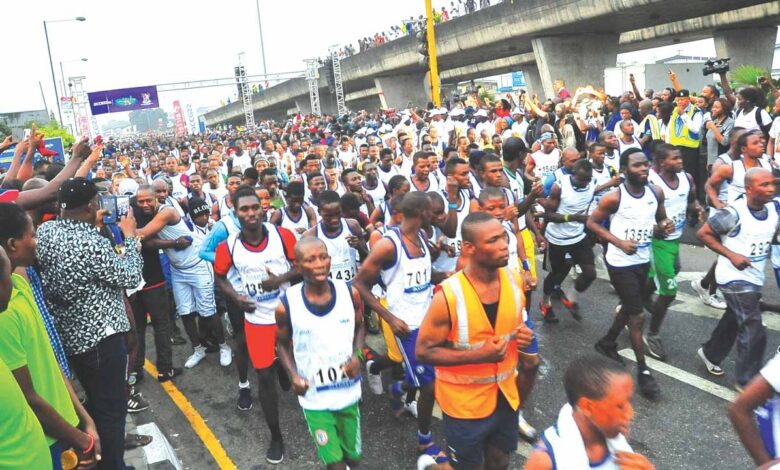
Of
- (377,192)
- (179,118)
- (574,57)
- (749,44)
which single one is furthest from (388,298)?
(179,118)

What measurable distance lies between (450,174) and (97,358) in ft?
11.0

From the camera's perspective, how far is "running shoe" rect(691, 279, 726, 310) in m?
6.99

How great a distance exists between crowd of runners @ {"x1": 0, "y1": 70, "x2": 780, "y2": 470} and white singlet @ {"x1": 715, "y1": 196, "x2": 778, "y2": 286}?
0.02m

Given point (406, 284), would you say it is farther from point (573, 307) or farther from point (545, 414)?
point (573, 307)

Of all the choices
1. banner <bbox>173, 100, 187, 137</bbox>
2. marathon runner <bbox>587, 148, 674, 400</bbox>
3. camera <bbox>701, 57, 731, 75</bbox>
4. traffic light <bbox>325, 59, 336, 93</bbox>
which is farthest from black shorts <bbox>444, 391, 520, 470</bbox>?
banner <bbox>173, 100, 187, 137</bbox>

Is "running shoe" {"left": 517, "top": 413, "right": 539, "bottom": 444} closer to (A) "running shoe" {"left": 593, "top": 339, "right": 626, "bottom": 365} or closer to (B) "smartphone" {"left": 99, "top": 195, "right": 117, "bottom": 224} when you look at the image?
(A) "running shoe" {"left": 593, "top": 339, "right": 626, "bottom": 365}

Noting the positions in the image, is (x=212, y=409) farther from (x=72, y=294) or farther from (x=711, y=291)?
(x=711, y=291)

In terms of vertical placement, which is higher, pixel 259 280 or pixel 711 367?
pixel 259 280

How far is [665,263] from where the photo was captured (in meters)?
5.82

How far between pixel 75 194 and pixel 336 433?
220 centimetres

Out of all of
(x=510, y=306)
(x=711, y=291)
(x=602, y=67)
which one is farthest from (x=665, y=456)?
(x=602, y=67)

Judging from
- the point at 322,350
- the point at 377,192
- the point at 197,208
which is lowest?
the point at 322,350

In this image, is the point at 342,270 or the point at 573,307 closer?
the point at 342,270

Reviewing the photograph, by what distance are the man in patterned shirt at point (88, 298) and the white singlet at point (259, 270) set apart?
3.13 feet
